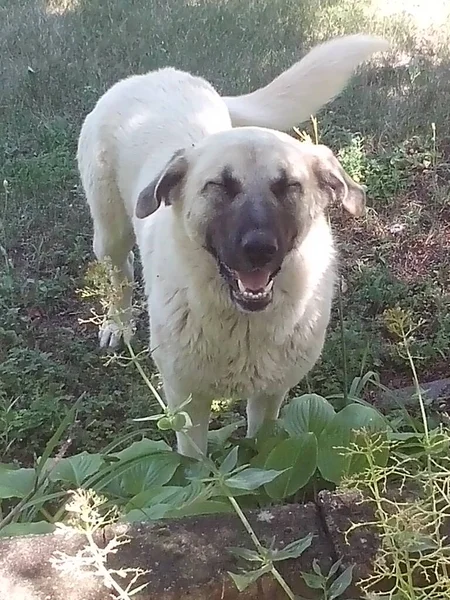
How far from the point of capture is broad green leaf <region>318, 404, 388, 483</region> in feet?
6.54

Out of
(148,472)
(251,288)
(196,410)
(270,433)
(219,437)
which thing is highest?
(251,288)

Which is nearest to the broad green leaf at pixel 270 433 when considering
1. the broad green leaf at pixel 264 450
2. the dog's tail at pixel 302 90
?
the broad green leaf at pixel 264 450

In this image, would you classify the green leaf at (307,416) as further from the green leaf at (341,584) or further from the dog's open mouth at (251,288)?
the green leaf at (341,584)

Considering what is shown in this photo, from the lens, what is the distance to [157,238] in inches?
114

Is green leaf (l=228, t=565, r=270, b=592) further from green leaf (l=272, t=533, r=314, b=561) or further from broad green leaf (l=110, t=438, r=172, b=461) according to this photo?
broad green leaf (l=110, t=438, r=172, b=461)

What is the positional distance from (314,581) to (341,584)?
5 centimetres

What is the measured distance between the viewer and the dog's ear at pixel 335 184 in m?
2.62

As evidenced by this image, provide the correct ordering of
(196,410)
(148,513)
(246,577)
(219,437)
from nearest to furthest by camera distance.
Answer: (246,577) → (148,513) → (196,410) → (219,437)

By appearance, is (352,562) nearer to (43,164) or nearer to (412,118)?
(43,164)

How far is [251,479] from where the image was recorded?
179 centimetres

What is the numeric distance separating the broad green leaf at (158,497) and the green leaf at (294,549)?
449 millimetres

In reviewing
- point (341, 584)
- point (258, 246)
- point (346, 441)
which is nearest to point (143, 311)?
point (258, 246)

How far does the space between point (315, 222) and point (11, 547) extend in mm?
1413

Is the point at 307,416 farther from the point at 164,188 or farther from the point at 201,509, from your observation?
the point at 164,188
